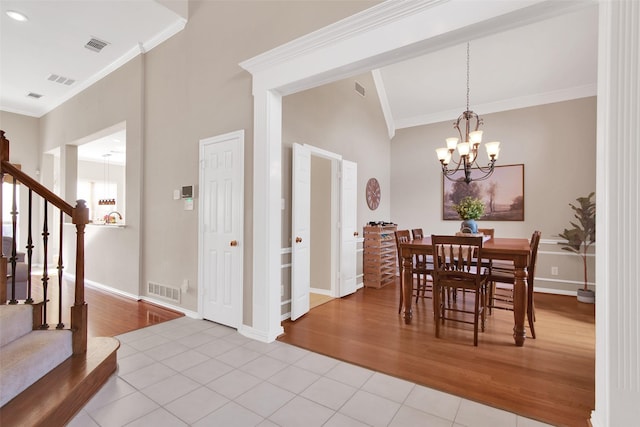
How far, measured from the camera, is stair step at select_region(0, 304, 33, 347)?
2039mm

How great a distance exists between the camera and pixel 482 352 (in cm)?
281

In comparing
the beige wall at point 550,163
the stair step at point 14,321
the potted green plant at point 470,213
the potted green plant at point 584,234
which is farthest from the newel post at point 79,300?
the potted green plant at point 584,234

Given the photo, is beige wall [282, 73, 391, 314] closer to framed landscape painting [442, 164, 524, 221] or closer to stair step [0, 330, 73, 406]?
framed landscape painting [442, 164, 524, 221]

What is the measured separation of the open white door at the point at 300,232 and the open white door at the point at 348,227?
904 millimetres

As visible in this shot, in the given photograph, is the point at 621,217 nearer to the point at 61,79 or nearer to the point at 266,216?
the point at 266,216

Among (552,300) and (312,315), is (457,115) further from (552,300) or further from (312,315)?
(312,315)

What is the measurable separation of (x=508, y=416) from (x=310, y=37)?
322cm

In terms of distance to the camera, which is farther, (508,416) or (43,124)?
(43,124)

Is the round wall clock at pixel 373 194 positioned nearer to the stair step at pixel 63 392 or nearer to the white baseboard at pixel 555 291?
the white baseboard at pixel 555 291

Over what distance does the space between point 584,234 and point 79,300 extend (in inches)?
240

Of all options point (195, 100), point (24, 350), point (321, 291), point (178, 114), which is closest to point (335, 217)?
point (321, 291)

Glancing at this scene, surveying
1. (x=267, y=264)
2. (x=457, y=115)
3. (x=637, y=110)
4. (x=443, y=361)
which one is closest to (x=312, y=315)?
(x=267, y=264)

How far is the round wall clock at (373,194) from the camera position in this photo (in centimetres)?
562

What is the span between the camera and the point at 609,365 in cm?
153
